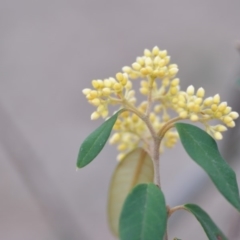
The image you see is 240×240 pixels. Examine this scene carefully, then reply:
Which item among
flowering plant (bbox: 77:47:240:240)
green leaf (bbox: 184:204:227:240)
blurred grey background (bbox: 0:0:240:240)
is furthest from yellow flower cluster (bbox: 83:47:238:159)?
blurred grey background (bbox: 0:0:240:240)

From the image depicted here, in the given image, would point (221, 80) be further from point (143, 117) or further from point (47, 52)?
point (143, 117)

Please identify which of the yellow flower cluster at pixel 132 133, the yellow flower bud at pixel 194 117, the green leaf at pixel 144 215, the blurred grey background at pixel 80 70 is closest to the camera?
the green leaf at pixel 144 215

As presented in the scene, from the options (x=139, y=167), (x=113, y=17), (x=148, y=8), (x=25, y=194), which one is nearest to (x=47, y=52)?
(x=113, y=17)

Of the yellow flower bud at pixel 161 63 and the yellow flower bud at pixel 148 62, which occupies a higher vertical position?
the yellow flower bud at pixel 148 62

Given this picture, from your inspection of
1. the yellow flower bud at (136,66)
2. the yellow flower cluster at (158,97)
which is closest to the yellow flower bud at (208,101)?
the yellow flower cluster at (158,97)

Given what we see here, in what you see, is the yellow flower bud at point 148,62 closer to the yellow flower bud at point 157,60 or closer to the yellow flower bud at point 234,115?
the yellow flower bud at point 157,60

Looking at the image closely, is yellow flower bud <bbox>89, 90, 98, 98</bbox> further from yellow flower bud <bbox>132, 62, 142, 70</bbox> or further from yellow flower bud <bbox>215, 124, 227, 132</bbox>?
yellow flower bud <bbox>215, 124, 227, 132</bbox>

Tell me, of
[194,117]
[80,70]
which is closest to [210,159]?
[194,117]
